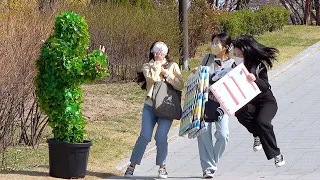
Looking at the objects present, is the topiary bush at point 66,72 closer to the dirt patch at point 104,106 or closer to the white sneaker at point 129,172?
the white sneaker at point 129,172

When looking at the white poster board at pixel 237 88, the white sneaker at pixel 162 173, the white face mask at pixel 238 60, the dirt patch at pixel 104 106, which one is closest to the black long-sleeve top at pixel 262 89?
the white face mask at pixel 238 60

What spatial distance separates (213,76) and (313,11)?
32.5 m

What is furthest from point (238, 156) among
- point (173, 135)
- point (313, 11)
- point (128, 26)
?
point (313, 11)

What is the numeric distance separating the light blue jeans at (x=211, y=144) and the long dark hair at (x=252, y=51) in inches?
26.2

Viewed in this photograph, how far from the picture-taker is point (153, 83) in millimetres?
8711

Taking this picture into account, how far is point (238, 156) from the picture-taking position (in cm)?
1020

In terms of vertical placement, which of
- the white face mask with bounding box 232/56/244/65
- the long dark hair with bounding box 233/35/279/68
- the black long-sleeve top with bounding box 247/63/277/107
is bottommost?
the black long-sleeve top with bounding box 247/63/277/107

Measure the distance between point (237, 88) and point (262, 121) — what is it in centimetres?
45

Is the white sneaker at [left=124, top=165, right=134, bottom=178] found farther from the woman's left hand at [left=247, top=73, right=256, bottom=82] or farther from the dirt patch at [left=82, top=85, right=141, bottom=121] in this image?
the dirt patch at [left=82, top=85, right=141, bottom=121]

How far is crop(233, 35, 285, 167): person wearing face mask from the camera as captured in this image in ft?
27.6

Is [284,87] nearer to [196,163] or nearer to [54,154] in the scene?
[196,163]

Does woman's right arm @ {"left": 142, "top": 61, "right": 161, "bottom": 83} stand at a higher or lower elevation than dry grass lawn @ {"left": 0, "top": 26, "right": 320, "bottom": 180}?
higher

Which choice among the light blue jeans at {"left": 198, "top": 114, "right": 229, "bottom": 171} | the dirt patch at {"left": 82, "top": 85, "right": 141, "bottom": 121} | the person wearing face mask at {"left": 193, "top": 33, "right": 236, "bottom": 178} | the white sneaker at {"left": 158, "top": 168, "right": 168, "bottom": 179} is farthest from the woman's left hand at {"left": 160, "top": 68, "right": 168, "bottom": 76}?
the dirt patch at {"left": 82, "top": 85, "right": 141, "bottom": 121}

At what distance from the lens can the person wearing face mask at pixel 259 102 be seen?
27.6 feet
